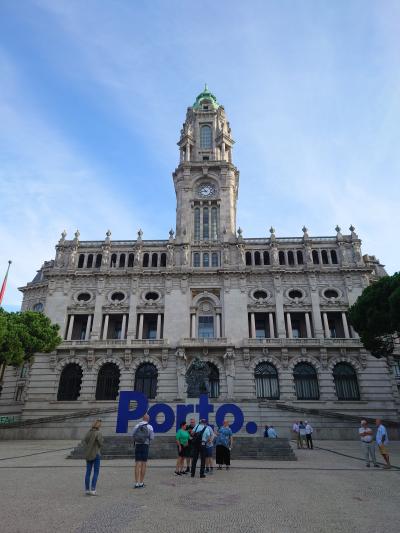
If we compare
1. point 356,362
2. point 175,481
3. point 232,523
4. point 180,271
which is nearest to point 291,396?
point 356,362

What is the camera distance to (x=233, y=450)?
20.7 metres

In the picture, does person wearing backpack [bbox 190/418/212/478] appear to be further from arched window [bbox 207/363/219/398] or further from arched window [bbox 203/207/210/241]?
arched window [bbox 203/207/210/241]

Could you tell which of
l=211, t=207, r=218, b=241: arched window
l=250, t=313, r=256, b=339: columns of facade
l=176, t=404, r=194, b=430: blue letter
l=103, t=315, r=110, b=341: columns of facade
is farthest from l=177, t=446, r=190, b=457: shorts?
l=211, t=207, r=218, b=241: arched window

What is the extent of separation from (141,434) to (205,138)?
56.9 m

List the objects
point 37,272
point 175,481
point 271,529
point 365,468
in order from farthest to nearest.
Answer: point 37,272 → point 365,468 → point 175,481 → point 271,529

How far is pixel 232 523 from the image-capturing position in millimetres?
7973

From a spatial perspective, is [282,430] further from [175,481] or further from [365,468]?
[175,481]

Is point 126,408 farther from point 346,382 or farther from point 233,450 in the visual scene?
point 346,382

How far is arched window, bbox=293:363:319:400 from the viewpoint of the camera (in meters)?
41.3

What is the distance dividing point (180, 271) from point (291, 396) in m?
19.8

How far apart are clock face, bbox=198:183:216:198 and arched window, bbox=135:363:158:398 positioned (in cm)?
2608

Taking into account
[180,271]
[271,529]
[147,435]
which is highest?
[180,271]

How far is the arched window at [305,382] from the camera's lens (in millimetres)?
41344

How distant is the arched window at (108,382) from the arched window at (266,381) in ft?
52.3
